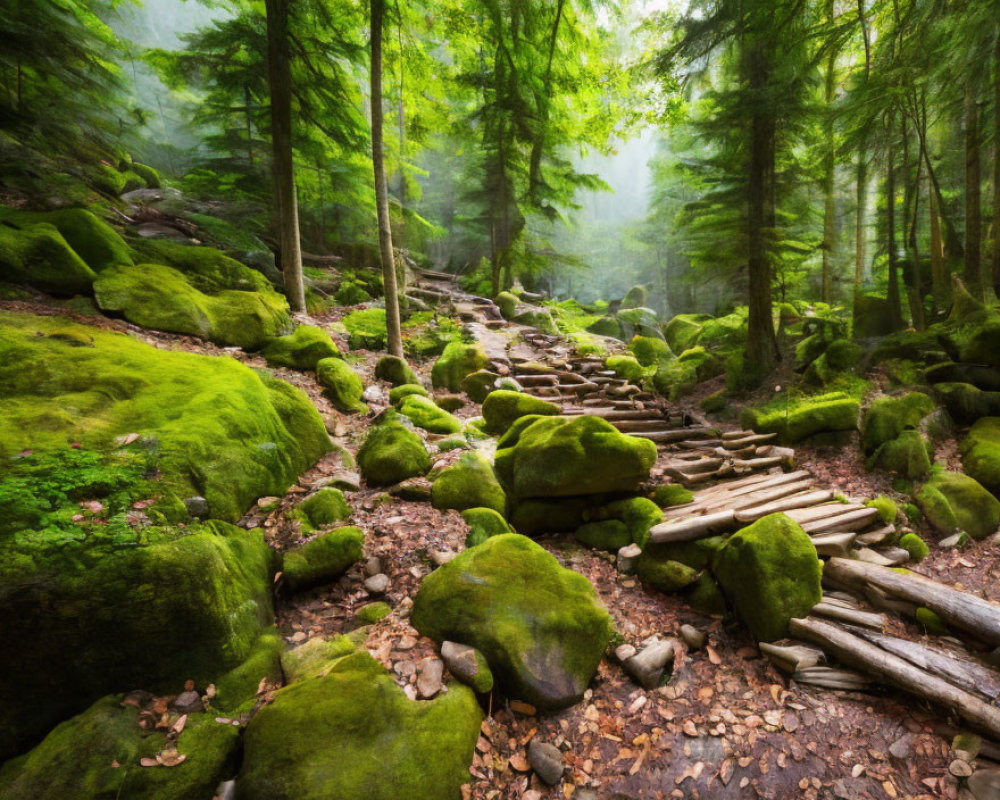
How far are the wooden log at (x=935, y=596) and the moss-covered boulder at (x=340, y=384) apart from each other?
7.05 m

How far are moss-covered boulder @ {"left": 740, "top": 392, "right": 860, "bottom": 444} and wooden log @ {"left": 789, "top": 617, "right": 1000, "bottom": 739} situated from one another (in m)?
4.19

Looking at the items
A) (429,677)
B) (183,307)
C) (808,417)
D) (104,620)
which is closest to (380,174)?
(183,307)

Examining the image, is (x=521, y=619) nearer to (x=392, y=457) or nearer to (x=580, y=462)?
(x=580, y=462)

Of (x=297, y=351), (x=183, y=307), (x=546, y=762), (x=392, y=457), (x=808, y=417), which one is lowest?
(x=546, y=762)

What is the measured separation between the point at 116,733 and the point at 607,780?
2948 mm

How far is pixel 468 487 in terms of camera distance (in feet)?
16.9

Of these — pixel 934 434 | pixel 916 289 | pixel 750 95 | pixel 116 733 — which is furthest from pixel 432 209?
pixel 116 733

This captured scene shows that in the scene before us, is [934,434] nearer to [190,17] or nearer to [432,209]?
[432,209]

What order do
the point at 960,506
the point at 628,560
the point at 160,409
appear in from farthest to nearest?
the point at 960,506 < the point at 628,560 < the point at 160,409

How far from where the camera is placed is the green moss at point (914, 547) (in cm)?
469

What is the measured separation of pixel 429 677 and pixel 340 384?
220 inches

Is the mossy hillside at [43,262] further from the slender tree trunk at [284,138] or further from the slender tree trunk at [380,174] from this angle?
the slender tree trunk at [380,174]

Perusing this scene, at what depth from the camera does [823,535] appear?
177 inches

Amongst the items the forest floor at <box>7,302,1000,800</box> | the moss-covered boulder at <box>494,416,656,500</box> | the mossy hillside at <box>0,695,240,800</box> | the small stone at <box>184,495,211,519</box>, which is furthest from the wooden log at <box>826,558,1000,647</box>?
the small stone at <box>184,495,211,519</box>
